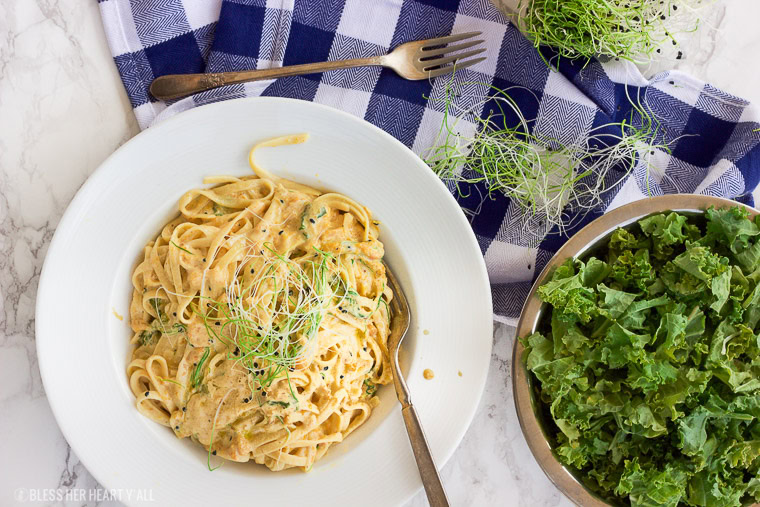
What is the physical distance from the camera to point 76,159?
3234 mm

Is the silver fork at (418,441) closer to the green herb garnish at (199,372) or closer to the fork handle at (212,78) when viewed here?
the green herb garnish at (199,372)

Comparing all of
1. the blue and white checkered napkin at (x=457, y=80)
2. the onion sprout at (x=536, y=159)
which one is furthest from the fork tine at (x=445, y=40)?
the onion sprout at (x=536, y=159)

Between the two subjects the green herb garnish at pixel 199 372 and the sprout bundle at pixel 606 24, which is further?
the sprout bundle at pixel 606 24

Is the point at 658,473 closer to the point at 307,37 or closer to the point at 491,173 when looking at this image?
the point at 491,173

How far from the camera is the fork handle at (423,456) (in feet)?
9.05

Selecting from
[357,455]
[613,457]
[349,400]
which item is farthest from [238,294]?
[613,457]

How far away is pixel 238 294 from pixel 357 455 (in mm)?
977

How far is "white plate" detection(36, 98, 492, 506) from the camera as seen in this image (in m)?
2.80

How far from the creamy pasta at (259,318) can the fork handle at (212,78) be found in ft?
1.76

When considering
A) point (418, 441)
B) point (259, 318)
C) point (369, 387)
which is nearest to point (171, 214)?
point (259, 318)

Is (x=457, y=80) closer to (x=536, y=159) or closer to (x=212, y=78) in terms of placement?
(x=536, y=159)

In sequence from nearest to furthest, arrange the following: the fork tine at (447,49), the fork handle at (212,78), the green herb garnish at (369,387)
Result: the green herb garnish at (369,387) < the fork handle at (212,78) < the fork tine at (447,49)

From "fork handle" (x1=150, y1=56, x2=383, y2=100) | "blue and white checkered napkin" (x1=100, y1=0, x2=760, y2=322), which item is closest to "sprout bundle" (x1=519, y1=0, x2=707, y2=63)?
"blue and white checkered napkin" (x1=100, y1=0, x2=760, y2=322)

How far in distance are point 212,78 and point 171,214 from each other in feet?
2.55
